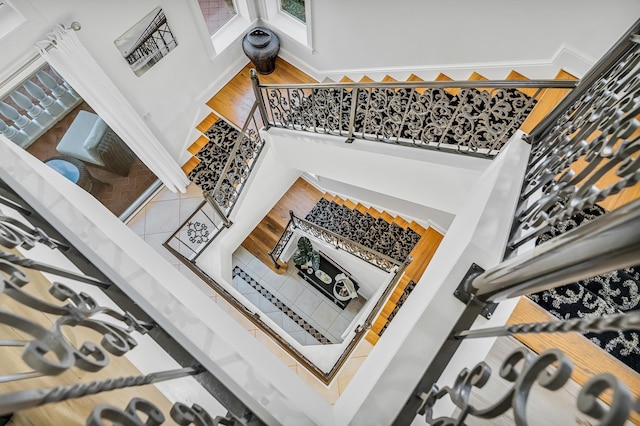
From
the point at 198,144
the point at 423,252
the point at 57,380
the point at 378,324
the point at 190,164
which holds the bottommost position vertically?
the point at 57,380

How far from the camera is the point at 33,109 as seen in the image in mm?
4816

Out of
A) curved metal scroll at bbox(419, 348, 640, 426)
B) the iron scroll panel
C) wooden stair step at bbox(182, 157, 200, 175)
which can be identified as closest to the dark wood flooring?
wooden stair step at bbox(182, 157, 200, 175)

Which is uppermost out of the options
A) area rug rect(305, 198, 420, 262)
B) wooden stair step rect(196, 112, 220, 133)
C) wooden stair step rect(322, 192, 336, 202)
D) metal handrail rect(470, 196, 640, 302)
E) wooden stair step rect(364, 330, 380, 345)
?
wooden stair step rect(322, 192, 336, 202)

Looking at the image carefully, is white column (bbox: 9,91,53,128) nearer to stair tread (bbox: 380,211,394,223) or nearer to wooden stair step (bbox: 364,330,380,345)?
stair tread (bbox: 380,211,394,223)

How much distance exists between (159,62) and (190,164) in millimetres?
1727

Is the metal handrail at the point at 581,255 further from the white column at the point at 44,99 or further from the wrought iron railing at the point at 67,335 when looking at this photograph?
the white column at the point at 44,99

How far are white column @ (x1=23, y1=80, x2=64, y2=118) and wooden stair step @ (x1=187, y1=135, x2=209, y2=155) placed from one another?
1795mm

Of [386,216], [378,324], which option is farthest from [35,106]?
[378,324]

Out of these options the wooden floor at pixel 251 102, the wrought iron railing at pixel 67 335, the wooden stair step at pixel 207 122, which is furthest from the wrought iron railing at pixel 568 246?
the wooden stair step at pixel 207 122

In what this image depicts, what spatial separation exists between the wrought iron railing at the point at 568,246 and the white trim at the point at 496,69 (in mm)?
1764

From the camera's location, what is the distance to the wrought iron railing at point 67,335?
0.73 meters

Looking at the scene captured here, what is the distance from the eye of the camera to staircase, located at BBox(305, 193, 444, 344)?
5.31 metres

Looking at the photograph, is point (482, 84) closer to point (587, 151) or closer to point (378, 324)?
point (587, 151)

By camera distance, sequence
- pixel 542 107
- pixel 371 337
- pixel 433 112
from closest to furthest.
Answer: pixel 433 112 → pixel 542 107 → pixel 371 337
